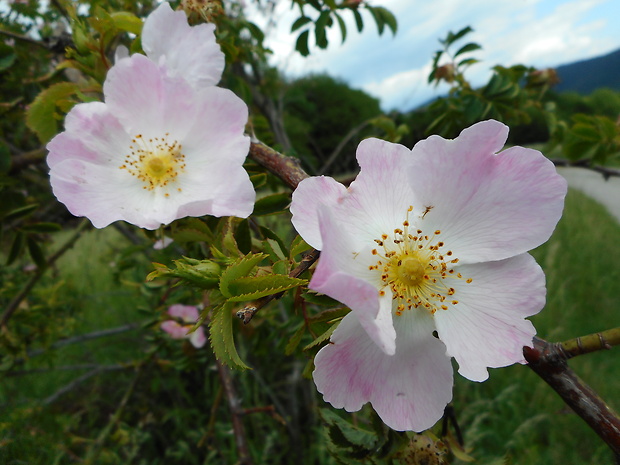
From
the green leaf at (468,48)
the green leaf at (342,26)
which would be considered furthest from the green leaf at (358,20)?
the green leaf at (468,48)

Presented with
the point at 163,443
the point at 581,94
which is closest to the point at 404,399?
the point at 163,443

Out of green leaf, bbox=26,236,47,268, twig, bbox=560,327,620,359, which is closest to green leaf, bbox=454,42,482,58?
twig, bbox=560,327,620,359

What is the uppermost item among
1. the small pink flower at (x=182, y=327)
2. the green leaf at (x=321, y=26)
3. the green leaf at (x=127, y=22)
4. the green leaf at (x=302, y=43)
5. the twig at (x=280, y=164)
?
the green leaf at (x=127, y=22)

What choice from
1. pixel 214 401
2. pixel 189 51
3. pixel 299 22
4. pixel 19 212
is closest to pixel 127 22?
pixel 189 51

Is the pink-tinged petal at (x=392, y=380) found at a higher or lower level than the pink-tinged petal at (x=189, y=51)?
lower

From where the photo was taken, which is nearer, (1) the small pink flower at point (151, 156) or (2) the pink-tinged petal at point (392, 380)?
(2) the pink-tinged petal at point (392, 380)

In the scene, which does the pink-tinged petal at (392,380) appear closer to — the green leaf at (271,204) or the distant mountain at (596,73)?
the green leaf at (271,204)

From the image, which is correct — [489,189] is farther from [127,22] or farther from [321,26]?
[321,26]
